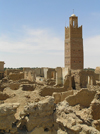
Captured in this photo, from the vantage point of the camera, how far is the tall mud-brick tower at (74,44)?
94.9 ft

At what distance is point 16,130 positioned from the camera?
4203 millimetres

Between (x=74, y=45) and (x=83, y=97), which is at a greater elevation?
(x=74, y=45)

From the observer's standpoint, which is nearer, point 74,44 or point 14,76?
point 14,76

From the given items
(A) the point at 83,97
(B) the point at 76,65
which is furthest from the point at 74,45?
(A) the point at 83,97

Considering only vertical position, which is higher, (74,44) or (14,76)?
(74,44)

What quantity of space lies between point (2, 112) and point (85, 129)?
236 centimetres

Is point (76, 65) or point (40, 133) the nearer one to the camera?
point (40, 133)

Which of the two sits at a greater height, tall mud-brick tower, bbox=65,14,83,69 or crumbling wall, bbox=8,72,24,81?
tall mud-brick tower, bbox=65,14,83,69

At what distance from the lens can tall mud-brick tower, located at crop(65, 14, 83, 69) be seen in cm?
2894

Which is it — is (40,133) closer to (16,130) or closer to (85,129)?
(16,130)

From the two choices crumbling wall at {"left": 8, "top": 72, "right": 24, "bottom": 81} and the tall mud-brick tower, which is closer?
crumbling wall at {"left": 8, "top": 72, "right": 24, "bottom": 81}

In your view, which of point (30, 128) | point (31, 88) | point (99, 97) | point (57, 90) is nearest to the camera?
point (30, 128)

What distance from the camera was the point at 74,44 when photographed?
29328 millimetres

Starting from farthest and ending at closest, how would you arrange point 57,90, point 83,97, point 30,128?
point 57,90
point 83,97
point 30,128
